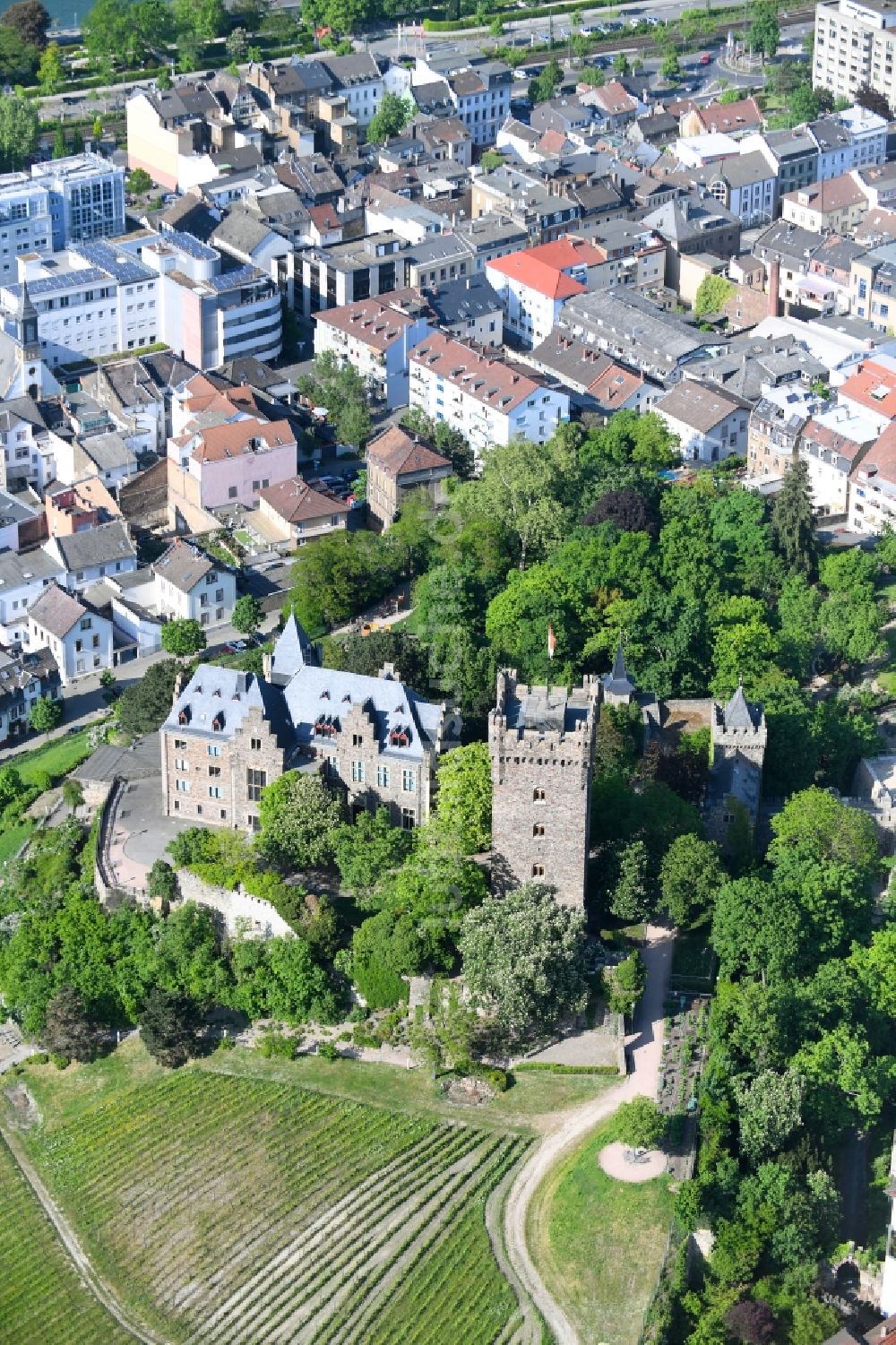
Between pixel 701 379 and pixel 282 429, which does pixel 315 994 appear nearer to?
pixel 282 429

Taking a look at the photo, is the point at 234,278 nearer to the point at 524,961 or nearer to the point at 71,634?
the point at 71,634

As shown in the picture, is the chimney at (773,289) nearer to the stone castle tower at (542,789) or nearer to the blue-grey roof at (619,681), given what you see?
the blue-grey roof at (619,681)

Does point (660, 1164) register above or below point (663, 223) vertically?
below

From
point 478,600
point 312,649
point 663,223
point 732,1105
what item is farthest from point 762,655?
point 663,223

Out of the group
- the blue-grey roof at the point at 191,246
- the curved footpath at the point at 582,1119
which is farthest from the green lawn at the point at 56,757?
the blue-grey roof at the point at 191,246

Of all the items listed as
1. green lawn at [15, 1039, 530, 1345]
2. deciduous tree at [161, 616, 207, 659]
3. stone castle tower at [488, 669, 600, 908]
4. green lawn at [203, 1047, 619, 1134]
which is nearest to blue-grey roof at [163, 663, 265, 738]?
stone castle tower at [488, 669, 600, 908]

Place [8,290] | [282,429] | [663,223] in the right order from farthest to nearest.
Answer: [663,223], [8,290], [282,429]
